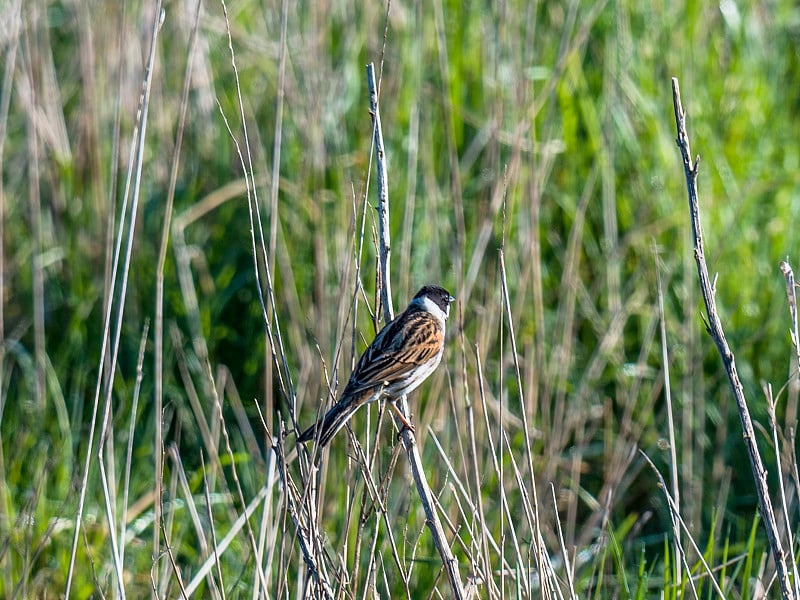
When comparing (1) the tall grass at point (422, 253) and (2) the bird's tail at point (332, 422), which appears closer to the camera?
(2) the bird's tail at point (332, 422)

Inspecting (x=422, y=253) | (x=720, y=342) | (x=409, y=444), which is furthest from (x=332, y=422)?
(x=422, y=253)

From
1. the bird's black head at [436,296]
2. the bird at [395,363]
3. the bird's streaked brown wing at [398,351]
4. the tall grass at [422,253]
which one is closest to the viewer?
the bird at [395,363]

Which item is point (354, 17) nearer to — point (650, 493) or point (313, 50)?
point (313, 50)

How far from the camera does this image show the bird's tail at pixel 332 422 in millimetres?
2494

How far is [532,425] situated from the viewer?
423 centimetres

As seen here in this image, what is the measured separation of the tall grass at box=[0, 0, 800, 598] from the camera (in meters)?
4.06

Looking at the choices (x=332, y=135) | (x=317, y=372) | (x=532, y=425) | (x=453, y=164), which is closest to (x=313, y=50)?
(x=332, y=135)

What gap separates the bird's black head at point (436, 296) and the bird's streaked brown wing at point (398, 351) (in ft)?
0.43

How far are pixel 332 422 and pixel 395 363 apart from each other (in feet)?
1.44

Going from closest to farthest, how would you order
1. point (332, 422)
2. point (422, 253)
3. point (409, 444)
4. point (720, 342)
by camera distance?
point (720, 342) < point (409, 444) < point (332, 422) < point (422, 253)

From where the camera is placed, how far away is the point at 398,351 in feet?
10.1

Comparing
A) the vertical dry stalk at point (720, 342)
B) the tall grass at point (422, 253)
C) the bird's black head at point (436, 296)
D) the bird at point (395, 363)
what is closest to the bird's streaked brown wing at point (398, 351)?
the bird at point (395, 363)

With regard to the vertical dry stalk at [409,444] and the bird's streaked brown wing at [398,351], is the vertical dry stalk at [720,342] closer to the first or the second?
the vertical dry stalk at [409,444]

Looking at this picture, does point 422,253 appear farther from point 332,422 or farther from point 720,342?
point 720,342
